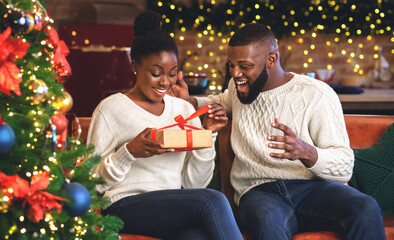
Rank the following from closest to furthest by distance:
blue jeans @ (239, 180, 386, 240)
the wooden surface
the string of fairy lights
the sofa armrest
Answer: blue jeans @ (239, 180, 386, 240) < the sofa armrest < the wooden surface < the string of fairy lights

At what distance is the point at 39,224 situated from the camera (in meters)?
1.45

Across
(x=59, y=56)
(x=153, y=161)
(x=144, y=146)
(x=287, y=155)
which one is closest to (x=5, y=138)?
(x=59, y=56)

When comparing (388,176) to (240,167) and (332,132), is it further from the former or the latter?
(240,167)

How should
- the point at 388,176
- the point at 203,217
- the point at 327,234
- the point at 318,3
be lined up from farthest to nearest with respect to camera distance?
1. the point at 318,3
2. the point at 388,176
3. the point at 327,234
4. the point at 203,217

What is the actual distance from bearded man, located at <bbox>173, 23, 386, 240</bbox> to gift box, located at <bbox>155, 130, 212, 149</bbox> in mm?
238

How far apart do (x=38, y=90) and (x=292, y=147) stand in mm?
907

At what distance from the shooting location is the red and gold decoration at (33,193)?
1334 millimetres

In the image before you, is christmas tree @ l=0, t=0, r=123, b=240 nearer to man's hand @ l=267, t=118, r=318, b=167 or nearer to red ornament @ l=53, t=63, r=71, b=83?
red ornament @ l=53, t=63, r=71, b=83

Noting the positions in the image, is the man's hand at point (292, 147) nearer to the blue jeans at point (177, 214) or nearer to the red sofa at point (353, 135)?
the blue jeans at point (177, 214)

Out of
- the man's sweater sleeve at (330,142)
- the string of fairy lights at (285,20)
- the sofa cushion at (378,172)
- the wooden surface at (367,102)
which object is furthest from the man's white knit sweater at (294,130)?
the string of fairy lights at (285,20)

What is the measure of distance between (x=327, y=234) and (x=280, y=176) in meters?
0.28

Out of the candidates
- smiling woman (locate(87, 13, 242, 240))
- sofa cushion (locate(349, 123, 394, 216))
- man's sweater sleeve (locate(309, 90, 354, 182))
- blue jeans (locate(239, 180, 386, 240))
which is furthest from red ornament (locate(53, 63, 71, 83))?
sofa cushion (locate(349, 123, 394, 216))

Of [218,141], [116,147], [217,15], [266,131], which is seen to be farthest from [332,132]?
[217,15]

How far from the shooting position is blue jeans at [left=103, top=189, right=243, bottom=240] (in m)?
1.82
